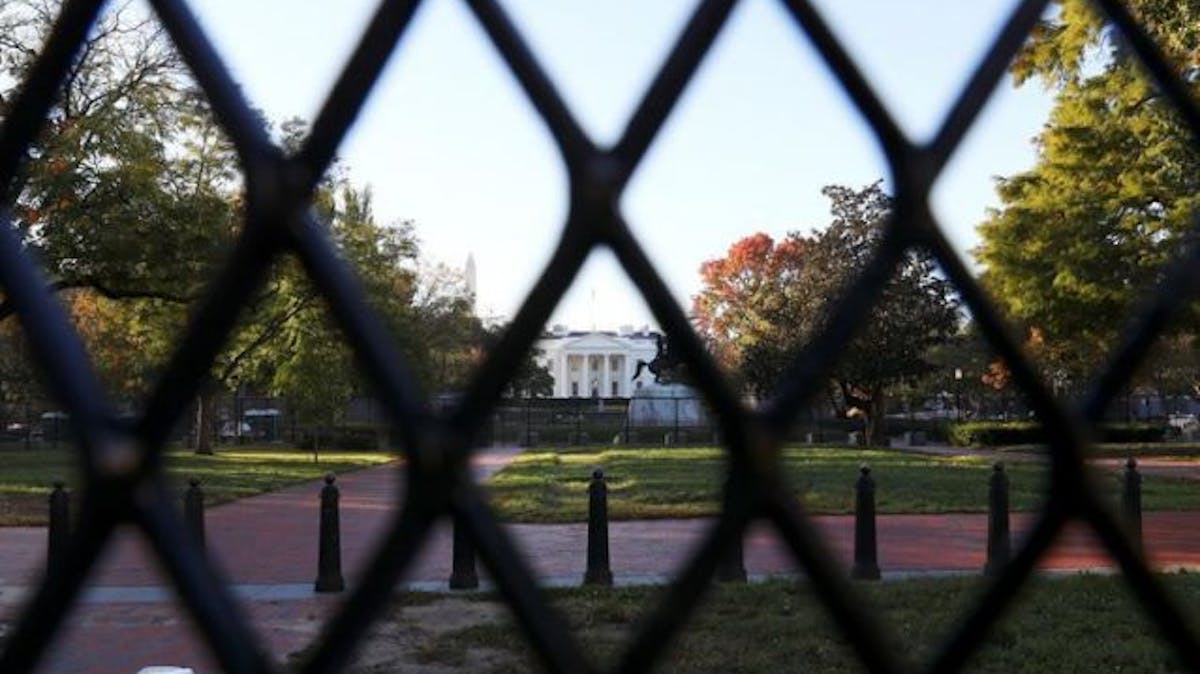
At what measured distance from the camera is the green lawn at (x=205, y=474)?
18734 mm

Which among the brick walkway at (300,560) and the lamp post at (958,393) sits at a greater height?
the lamp post at (958,393)

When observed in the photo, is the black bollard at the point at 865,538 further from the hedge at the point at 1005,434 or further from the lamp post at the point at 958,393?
the lamp post at the point at 958,393

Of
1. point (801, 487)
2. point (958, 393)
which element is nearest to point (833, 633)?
point (801, 487)

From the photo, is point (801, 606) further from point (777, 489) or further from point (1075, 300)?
point (1075, 300)

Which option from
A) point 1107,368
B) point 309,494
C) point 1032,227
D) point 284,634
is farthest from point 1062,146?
point 1107,368

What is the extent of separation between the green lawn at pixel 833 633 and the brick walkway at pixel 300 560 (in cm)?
52

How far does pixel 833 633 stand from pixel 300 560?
7.74 metres

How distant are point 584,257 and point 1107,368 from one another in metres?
0.53

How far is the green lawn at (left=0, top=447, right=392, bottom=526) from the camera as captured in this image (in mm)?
18734

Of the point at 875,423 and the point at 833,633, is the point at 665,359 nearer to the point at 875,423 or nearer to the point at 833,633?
the point at 833,633

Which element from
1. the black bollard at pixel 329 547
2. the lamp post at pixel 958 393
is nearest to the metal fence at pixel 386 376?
the black bollard at pixel 329 547

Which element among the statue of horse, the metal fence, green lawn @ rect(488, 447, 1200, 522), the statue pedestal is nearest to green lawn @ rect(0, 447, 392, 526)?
green lawn @ rect(488, 447, 1200, 522)

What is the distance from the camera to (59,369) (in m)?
0.89

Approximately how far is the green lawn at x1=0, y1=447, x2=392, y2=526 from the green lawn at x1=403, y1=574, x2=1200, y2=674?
562 cm
